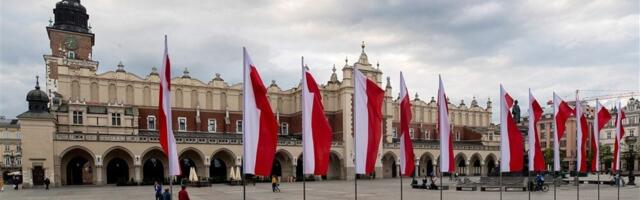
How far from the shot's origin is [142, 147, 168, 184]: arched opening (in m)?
51.2

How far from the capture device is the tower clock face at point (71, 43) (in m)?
66.4

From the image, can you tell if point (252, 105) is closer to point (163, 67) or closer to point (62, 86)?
point (163, 67)

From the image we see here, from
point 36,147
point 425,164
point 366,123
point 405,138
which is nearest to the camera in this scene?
point 366,123

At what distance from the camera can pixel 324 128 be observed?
1571 centimetres

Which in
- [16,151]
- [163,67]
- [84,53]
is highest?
[84,53]

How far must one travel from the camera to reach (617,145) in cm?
2455

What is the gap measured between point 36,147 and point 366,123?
3711 centimetres

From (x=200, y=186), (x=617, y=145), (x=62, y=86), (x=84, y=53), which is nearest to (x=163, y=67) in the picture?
(x=617, y=145)

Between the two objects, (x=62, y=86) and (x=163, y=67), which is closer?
(x=163, y=67)

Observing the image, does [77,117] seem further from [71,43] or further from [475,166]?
[475,166]

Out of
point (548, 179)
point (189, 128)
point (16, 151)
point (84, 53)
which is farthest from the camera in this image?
point (16, 151)

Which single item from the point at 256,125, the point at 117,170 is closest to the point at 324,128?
the point at 256,125

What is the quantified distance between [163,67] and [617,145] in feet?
72.3

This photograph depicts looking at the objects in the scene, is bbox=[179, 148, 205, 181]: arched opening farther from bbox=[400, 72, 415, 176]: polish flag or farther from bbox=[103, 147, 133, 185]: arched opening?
bbox=[400, 72, 415, 176]: polish flag
